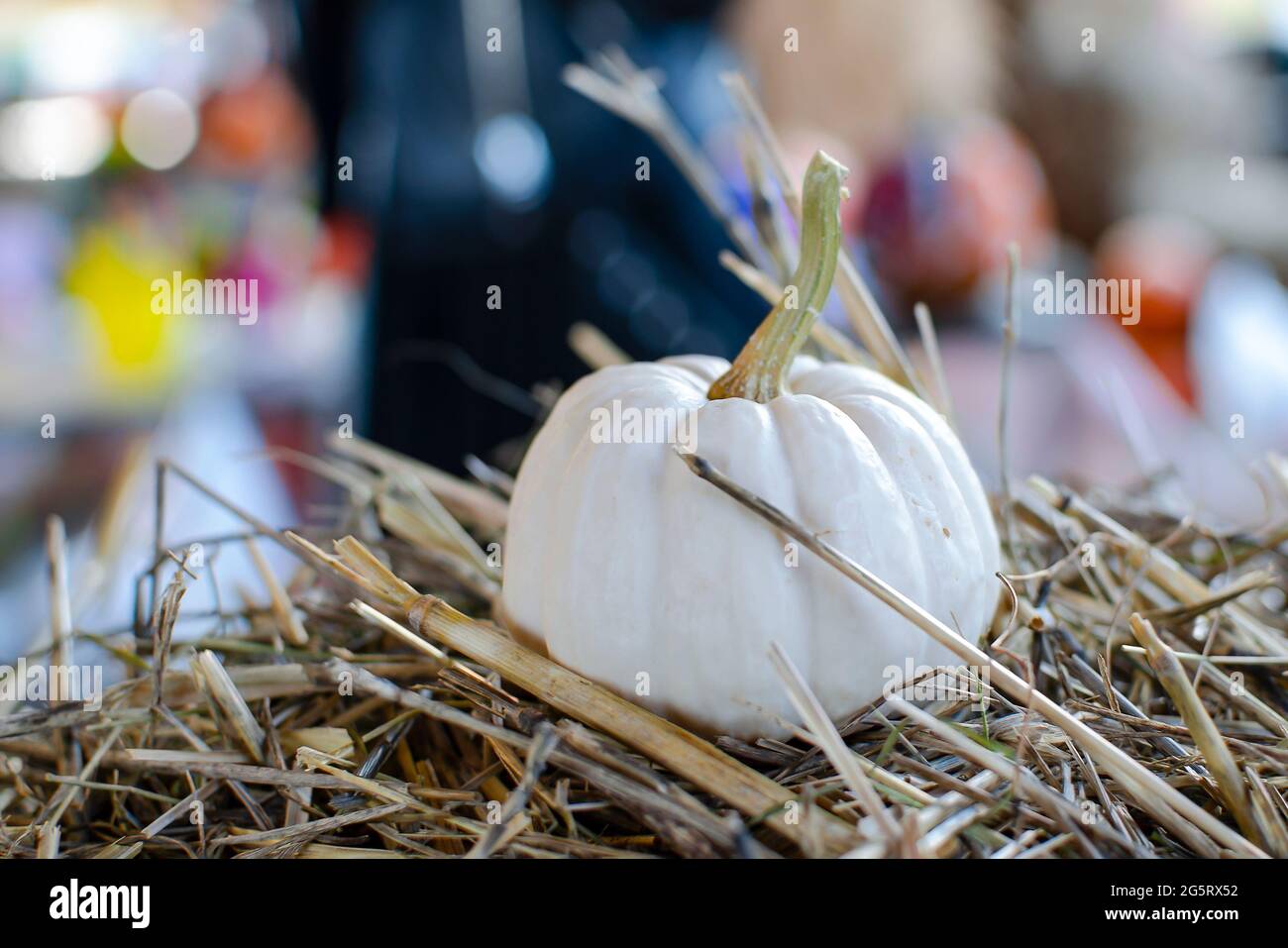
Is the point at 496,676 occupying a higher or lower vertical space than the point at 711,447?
lower

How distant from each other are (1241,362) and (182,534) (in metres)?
1.89

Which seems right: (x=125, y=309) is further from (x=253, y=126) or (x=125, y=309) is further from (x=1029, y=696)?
(x=1029, y=696)

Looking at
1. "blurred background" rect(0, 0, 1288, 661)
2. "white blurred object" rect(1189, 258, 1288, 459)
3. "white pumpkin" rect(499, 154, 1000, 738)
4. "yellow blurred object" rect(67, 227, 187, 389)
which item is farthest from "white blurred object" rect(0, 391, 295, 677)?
"white blurred object" rect(1189, 258, 1288, 459)

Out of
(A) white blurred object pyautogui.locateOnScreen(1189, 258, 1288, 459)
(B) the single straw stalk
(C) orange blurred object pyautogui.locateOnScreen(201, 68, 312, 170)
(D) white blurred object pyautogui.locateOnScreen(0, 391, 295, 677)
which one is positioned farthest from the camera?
(C) orange blurred object pyautogui.locateOnScreen(201, 68, 312, 170)

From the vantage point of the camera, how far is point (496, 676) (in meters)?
0.52

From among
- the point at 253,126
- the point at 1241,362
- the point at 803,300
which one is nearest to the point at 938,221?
the point at 1241,362

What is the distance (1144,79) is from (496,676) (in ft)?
12.1

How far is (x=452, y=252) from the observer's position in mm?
1716

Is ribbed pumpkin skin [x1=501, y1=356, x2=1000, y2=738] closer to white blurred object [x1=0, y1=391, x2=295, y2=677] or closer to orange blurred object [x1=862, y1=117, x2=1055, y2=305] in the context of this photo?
white blurred object [x1=0, y1=391, x2=295, y2=677]

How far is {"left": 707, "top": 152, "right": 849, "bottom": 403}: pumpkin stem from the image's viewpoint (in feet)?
1.76

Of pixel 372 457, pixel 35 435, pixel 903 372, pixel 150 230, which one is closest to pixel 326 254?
pixel 150 230

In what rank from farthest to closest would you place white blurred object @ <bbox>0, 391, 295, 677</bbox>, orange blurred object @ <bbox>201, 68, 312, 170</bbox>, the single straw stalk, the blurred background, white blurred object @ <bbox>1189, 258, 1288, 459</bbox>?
orange blurred object @ <bbox>201, 68, 312, 170</bbox>
white blurred object @ <bbox>1189, 258, 1288, 459</bbox>
the blurred background
white blurred object @ <bbox>0, 391, 295, 677</bbox>
the single straw stalk
